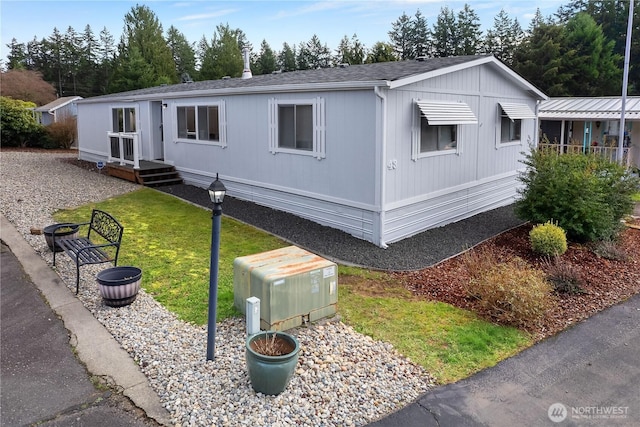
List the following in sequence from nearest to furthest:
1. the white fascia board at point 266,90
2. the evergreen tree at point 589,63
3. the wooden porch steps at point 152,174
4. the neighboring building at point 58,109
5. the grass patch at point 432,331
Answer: the grass patch at point 432,331, the white fascia board at point 266,90, the wooden porch steps at point 152,174, the neighboring building at point 58,109, the evergreen tree at point 589,63

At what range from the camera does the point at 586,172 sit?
9562 mm

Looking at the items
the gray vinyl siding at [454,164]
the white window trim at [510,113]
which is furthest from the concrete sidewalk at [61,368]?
the white window trim at [510,113]

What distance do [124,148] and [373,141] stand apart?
35.1 ft

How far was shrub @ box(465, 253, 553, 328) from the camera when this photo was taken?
5.97m

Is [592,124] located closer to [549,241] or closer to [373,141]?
[549,241]

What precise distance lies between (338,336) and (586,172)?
673 centimetres

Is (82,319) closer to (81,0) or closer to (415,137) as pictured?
(415,137)

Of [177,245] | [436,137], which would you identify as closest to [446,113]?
[436,137]

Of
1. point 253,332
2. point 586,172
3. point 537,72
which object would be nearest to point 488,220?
point 586,172

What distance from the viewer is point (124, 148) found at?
16562 mm

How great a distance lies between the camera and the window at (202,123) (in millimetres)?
13002

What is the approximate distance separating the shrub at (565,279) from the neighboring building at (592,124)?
11946 mm

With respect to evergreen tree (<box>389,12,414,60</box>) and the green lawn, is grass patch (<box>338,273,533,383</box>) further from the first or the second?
evergreen tree (<box>389,12,414,60</box>)
